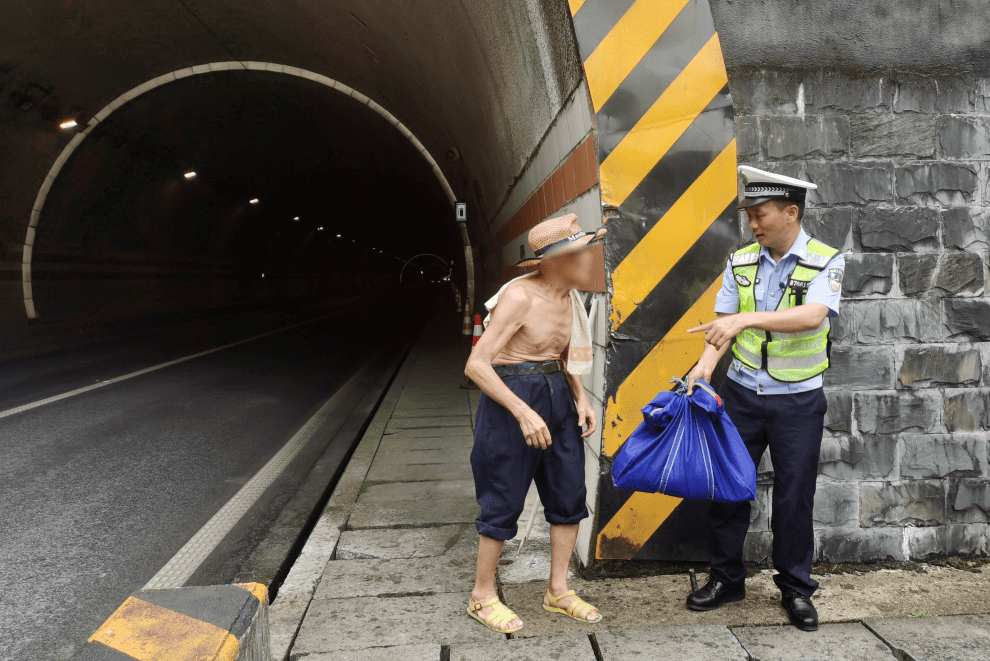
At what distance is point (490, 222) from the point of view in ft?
37.4

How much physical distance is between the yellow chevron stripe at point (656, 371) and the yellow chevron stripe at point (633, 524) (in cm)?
28

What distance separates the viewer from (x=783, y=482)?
287cm

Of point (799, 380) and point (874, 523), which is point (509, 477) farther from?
point (874, 523)

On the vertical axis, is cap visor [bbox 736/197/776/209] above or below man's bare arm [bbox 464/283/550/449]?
above

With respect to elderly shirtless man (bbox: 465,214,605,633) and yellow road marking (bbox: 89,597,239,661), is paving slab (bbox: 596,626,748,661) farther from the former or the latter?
yellow road marking (bbox: 89,597,239,661)

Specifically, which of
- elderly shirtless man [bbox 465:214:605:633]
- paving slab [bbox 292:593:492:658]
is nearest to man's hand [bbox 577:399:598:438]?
elderly shirtless man [bbox 465:214:605:633]

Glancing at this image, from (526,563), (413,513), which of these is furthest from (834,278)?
(413,513)

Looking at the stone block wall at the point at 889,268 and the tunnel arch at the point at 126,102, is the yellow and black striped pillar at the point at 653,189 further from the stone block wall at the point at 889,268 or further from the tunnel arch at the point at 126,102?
the tunnel arch at the point at 126,102

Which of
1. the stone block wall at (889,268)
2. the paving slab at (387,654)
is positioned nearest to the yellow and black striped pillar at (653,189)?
the stone block wall at (889,268)

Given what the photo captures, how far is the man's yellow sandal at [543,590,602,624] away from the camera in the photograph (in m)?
2.85

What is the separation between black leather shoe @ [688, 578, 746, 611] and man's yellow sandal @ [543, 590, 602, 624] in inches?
16.1

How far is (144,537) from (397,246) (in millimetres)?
45613

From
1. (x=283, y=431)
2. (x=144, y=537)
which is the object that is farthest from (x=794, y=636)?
(x=283, y=431)

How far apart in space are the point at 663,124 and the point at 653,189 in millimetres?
296
